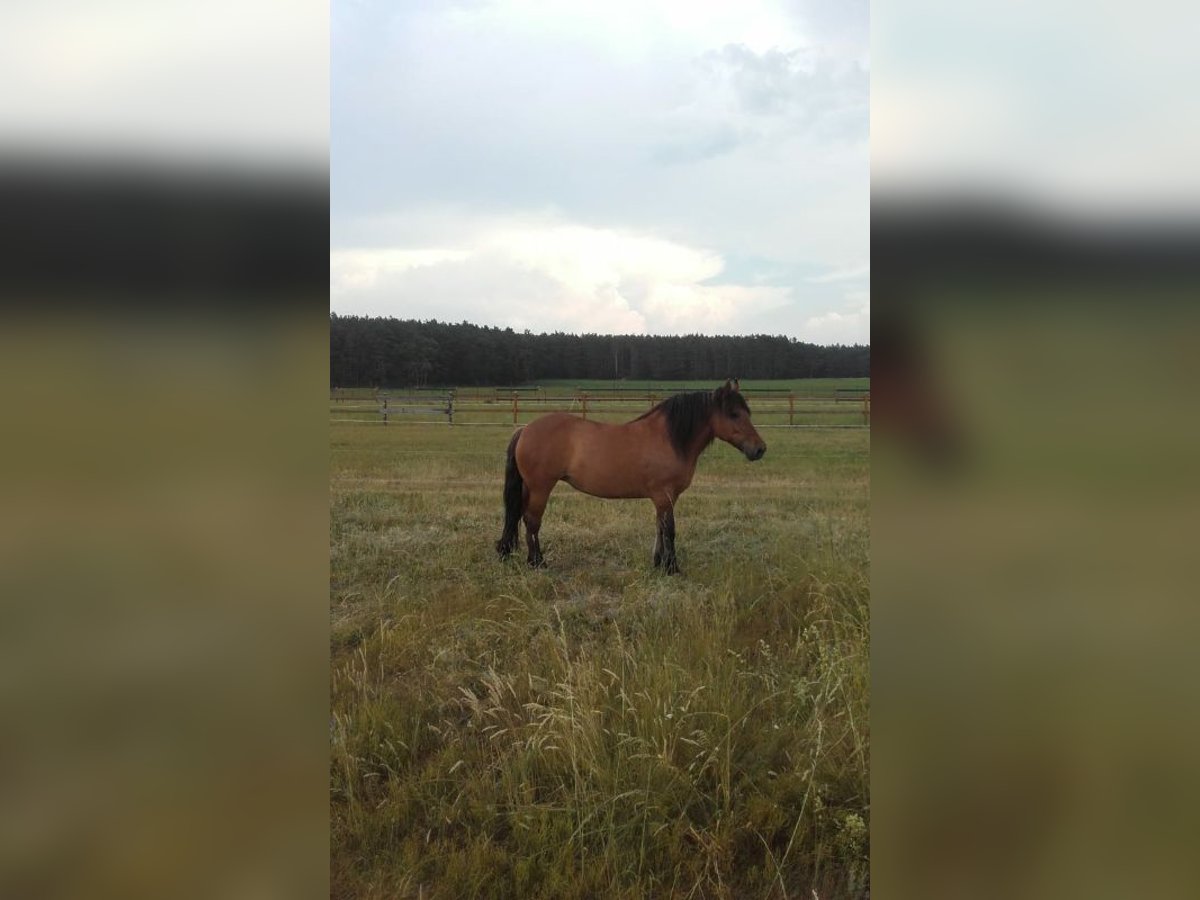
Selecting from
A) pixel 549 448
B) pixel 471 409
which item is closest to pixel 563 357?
pixel 549 448

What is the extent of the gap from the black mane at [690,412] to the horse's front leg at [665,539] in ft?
2.00

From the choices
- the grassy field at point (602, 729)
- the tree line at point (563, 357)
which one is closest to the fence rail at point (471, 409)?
the tree line at point (563, 357)

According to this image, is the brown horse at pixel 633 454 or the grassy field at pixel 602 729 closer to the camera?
the grassy field at pixel 602 729

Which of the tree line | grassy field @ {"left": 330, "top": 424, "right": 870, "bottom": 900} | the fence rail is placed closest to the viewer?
grassy field @ {"left": 330, "top": 424, "right": 870, "bottom": 900}

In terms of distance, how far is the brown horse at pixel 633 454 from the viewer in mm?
6758

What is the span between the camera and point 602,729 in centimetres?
284

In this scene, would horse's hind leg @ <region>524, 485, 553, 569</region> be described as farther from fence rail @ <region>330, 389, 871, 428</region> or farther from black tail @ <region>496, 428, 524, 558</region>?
fence rail @ <region>330, 389, 871, 428</region>

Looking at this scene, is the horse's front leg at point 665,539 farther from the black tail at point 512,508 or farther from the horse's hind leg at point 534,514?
the black tail at point 512,508

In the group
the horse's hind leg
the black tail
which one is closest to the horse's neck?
the horse's hind leg

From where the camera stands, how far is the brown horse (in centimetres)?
676

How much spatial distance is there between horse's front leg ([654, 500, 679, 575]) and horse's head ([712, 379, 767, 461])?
0.97m
